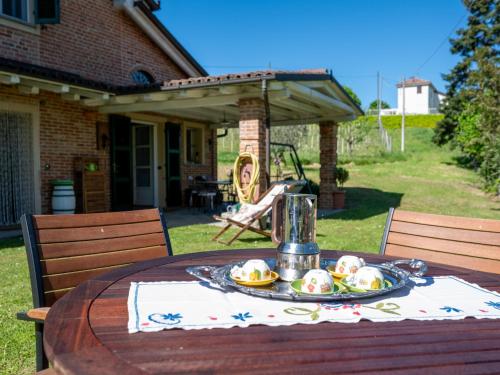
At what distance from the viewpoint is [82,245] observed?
5.89 ft

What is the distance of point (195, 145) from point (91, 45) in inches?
150

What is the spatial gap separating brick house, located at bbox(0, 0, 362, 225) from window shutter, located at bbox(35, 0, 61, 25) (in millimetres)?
18

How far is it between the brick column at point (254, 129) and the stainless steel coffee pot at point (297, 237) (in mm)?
5530

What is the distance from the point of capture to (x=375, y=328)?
100 cm

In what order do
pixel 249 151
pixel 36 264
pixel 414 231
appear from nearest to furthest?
pixel 36 264 < pixel 414 231 < pixel 249 151

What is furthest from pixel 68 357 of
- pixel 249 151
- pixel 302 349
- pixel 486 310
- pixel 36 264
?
pixel 249 151

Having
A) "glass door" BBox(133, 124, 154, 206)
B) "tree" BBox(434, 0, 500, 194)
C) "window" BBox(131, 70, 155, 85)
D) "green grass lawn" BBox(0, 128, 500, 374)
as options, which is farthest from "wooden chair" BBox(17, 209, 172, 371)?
"tree" BBox(434, 0, 500, 194)

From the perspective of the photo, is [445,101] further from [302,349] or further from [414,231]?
[302,349]

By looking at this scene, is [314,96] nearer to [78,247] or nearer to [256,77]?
[256,77]

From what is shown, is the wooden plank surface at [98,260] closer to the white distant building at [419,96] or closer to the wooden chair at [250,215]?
the wooden chair at [250,215]

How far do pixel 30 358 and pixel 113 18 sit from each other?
8519 millimetres

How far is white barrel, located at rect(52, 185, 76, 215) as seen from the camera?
7250 mm

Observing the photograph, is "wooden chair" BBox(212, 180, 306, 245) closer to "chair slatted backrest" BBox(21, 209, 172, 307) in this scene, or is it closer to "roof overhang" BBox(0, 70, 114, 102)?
"roof overhang" BBox(0, 70, 114, 102)

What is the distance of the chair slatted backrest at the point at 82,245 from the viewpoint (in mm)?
1623
